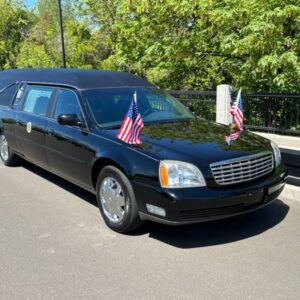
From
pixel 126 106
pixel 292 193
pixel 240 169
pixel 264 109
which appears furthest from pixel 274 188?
pixel 264 109

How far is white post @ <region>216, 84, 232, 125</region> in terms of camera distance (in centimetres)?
1001

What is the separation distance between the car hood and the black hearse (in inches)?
0.4

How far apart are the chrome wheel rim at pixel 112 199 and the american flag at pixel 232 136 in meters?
1.29

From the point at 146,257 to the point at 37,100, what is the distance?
3.49 metres

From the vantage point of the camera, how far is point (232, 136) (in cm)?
504

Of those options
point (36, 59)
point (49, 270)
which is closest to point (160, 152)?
point (49, 270)

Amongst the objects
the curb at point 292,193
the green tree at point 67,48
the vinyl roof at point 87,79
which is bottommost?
the curb at point 292,193

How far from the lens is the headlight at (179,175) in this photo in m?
4.12

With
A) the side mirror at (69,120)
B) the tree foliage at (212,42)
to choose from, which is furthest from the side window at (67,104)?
the tree foliage at (212,42)

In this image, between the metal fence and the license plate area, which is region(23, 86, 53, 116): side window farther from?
the metal fence

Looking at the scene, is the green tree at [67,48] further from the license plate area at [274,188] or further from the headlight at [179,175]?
the headlight at [179,175]

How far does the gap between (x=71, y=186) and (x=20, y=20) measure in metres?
29.9

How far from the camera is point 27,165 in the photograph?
26.3ft

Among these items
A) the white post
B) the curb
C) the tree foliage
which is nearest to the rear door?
the curb
